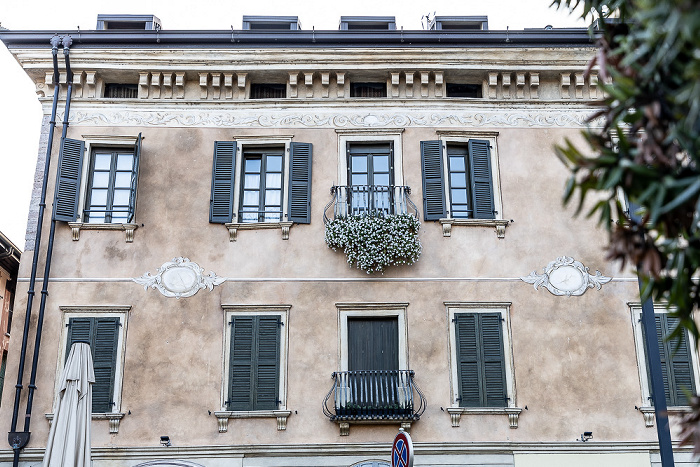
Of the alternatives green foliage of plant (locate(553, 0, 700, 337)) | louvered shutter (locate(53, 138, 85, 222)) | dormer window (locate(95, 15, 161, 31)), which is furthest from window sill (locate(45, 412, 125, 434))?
green foliage of plant (locate(553, 0, 700, 337))

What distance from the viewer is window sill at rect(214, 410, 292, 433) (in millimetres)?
14758

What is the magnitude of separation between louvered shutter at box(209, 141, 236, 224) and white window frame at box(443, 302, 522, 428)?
455 centimetres

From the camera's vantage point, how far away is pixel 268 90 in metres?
17.4

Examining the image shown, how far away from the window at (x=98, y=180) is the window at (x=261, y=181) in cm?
164

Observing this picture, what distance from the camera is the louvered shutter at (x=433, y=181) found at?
16.1m

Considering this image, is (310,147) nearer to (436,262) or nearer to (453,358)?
(436,262)

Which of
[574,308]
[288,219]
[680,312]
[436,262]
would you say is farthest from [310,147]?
[680,312]

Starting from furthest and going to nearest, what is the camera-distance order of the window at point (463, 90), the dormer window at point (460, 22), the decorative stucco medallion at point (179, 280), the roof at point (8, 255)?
the roof at point (8, 255)
the dormer window at point (460, 22)
the window at point (463, 90)
the decorative stucco medallion at point (179, 280)

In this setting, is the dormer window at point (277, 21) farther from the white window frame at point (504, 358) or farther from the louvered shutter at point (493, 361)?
the louvered shutter at point (493, 361)

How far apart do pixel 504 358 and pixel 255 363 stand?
4.52 m

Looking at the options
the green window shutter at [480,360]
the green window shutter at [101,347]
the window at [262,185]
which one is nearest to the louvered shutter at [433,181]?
the green window shutter at [480,360]

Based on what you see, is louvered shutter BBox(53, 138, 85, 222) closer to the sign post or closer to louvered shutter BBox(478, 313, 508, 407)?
louvered shutter BBox(478, 313, 508, 407)

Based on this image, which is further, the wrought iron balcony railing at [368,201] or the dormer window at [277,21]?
the dormer window at [277,21]

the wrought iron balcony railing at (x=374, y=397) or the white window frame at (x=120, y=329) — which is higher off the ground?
the white window frame at (x=120, y=329)
